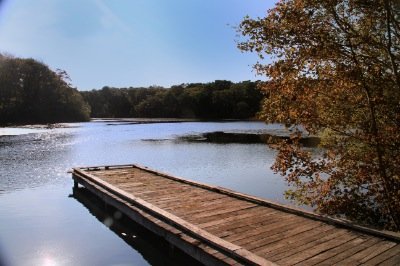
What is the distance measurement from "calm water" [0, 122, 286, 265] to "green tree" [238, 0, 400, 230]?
5.09 meters

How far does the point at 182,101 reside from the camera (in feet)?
453

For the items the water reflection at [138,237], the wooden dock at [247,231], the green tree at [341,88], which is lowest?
the water reflection at [138,237]

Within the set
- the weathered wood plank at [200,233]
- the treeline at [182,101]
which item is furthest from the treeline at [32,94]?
the weathered wood plank at [200,233]

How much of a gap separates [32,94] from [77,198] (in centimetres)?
8268

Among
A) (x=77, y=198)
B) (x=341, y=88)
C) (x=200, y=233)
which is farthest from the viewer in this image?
(x=77, y=198)

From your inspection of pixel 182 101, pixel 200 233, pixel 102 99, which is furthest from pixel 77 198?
pixel 102 99

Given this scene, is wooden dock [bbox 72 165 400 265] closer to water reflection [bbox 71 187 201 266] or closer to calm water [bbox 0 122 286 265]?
water reflection [bbox 71 187 201 266]

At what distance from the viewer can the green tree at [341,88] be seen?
8930 mm

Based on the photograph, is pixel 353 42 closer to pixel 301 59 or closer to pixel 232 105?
pixel 301 59

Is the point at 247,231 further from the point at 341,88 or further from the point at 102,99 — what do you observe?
the point at 102,99

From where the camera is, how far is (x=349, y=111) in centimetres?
966

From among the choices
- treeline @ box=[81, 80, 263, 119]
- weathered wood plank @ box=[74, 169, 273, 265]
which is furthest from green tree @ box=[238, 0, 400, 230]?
treeline @ box=[81, 80, 263, 119]

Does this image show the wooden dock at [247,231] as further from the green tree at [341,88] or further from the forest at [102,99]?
the forest at [102,99]

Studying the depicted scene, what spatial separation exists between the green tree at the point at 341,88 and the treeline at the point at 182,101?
112 metres
